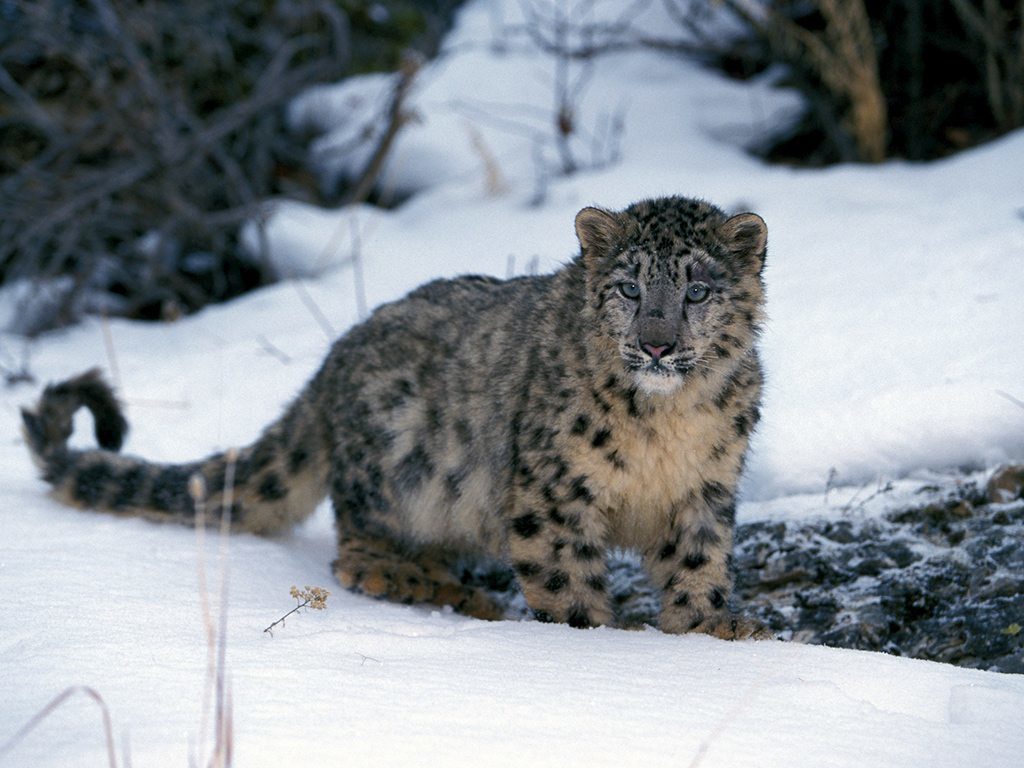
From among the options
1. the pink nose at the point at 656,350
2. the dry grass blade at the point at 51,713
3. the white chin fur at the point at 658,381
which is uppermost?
the pink nose at the point at 656,350

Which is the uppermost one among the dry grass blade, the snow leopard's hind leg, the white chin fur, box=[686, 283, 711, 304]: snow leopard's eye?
box=[686, 283, 711, 304]: snow leopard's eye

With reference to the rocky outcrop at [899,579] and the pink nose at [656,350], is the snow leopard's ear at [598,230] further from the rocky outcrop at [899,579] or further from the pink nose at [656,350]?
the rocky outcrop at [899,579]

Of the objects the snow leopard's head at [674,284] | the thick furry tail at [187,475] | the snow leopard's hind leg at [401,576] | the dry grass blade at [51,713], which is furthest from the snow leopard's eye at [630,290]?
the dry grass blade at [51,713]

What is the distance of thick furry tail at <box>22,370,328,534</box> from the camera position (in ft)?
17.8

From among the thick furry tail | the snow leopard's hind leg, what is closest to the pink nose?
the snow leopard's hind leg

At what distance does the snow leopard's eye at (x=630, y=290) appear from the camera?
14.0ft

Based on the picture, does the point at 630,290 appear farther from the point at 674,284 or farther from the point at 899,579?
the point at 899,579

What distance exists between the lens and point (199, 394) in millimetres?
7176

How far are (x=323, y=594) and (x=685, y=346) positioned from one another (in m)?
1.43

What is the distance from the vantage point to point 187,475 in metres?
5.51

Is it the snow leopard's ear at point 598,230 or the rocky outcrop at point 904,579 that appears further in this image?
the snow leopard's ear at point 598,230

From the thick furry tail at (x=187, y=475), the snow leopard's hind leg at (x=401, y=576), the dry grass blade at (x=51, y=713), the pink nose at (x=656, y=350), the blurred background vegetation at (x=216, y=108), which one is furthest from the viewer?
the blurred background vegetation at (x=216, y=108)

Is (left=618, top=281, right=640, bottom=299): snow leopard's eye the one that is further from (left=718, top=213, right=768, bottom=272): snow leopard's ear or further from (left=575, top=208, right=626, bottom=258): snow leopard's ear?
(left=718, top=213, right=768, bottom=272): snow leopard's ear

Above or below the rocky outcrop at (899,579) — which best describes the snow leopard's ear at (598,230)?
above
